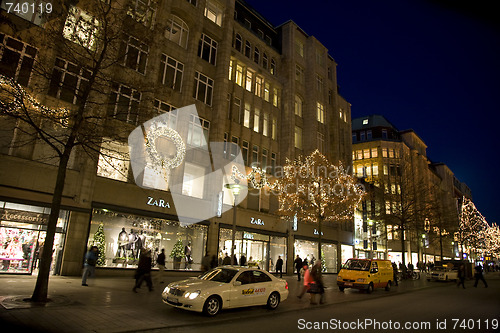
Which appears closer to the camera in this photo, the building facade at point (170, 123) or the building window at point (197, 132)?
the building facade at point (170, 123)

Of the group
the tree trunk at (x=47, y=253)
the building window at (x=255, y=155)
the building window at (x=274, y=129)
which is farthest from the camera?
the building window at (x=274, y=129)

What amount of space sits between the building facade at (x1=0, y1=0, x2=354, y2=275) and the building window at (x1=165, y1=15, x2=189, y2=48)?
0.31 ft

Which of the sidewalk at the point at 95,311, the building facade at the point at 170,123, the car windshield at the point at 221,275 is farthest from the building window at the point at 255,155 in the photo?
the car windshield at the point at 221,275

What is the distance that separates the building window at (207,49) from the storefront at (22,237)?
55.4 feet

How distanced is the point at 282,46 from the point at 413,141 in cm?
4945

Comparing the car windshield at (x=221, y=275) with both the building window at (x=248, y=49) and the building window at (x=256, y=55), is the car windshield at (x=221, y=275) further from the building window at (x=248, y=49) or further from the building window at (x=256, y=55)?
the building window at (x=256, y=55)

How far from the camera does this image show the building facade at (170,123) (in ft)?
42.0

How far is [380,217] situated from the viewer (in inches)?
1366

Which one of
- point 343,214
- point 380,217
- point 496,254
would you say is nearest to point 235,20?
point 343,214

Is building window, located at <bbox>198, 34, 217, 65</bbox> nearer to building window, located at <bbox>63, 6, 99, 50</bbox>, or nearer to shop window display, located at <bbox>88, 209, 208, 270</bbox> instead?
shop window display, located at <bbox>88, 209, 208, 270</bbox>

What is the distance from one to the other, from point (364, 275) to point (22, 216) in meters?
18.3

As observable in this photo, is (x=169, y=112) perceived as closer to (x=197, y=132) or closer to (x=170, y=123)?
(x=170, y=123)

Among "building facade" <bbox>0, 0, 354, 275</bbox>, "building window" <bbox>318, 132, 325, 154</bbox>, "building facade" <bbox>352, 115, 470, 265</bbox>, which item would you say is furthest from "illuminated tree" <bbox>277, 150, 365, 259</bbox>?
"building window" <bbox>318, 132, 325, 154</bbox>

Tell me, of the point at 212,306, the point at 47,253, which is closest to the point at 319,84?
the point at 212,306
